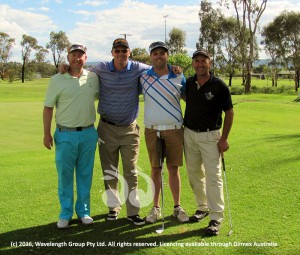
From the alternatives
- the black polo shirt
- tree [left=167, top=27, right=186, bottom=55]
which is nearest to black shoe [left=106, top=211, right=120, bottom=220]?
the black polo shirt

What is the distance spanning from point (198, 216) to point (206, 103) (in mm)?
1457

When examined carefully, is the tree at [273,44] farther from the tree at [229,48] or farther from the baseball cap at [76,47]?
the baseball cap at [76,47]

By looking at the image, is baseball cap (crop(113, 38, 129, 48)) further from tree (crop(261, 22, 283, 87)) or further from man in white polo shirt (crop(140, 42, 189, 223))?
tree (crop(261, 22, 283, 87))

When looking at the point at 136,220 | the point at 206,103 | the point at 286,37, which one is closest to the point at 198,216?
the point at 136,220

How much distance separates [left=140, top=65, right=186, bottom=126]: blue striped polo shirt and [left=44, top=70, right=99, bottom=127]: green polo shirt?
0.76 m

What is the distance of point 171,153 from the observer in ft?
16.9

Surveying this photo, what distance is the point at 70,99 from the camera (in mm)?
4863

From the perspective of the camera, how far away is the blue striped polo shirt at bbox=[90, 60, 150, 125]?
5.14 metres

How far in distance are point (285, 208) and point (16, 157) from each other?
20.6 feet

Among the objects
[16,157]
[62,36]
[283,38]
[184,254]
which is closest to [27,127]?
[16,157]

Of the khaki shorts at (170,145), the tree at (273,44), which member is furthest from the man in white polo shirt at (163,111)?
the tree at (273,44)

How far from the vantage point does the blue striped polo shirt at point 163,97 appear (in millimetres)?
4996

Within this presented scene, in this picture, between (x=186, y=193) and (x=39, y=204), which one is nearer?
(x=39, y=204)

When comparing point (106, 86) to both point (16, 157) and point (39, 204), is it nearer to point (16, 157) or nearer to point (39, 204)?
point (39, 204)
